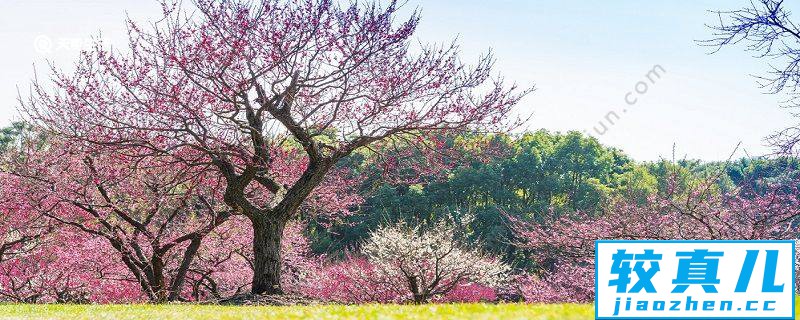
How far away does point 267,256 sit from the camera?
1273 centimetres

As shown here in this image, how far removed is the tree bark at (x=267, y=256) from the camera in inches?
498

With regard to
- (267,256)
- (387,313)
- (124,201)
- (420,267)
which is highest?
(124,201)

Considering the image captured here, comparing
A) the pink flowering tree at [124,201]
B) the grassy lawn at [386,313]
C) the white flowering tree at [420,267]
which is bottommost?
the grassy lawn at [386,313]

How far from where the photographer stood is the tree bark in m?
12.6

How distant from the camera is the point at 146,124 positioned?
1267cm

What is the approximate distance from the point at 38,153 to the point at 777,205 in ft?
53.3

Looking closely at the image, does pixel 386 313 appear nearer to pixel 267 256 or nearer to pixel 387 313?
pixel 387 313
